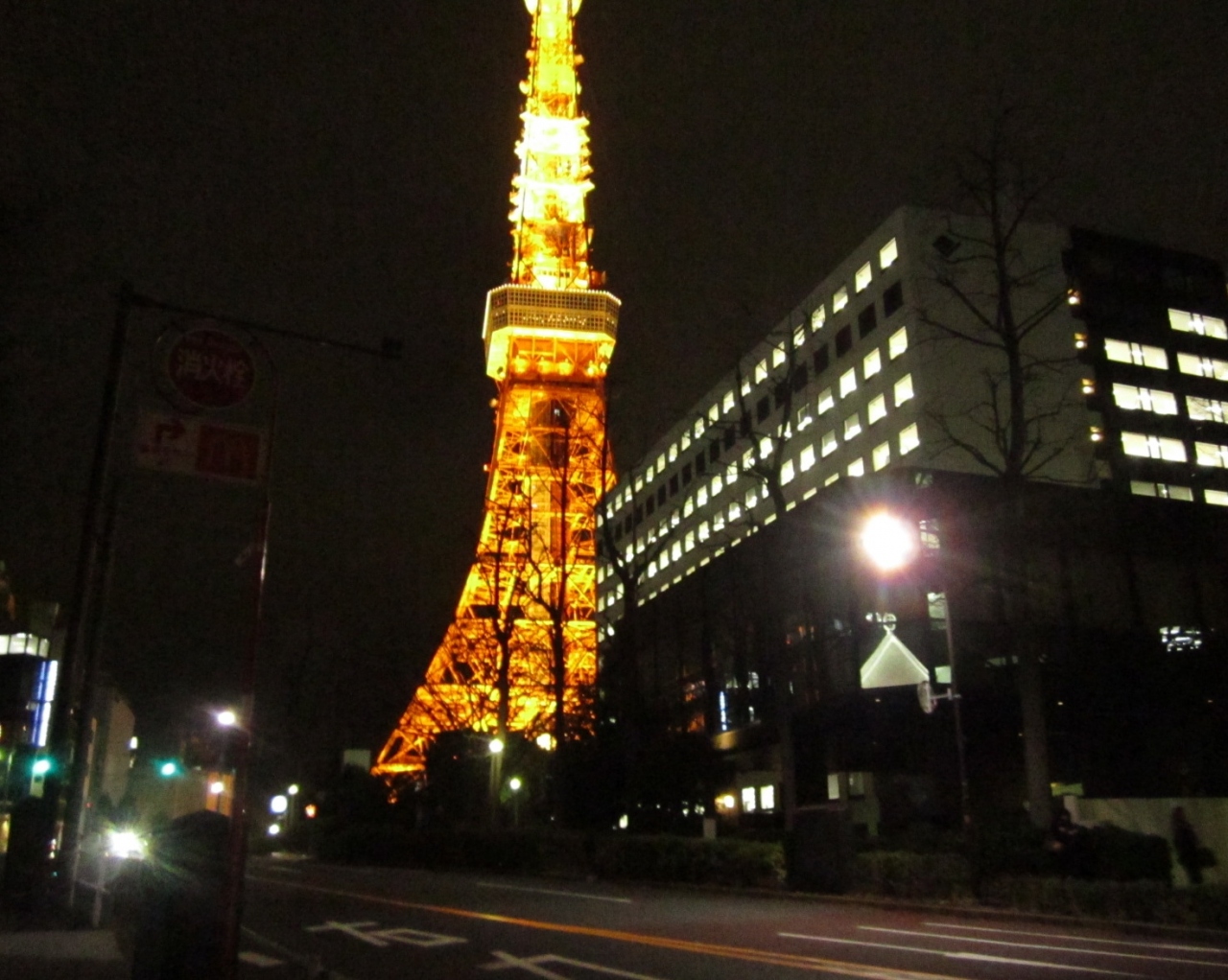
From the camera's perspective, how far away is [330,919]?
16219mm

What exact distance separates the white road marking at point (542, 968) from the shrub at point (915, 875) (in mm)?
9047

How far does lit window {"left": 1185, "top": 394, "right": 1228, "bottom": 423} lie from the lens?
67.8 meters

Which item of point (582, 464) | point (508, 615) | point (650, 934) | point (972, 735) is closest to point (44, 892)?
point (650, 934)

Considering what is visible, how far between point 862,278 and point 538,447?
22.0 m

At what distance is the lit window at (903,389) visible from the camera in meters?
58.8

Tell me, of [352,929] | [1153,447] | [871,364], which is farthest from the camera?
[1153,447]

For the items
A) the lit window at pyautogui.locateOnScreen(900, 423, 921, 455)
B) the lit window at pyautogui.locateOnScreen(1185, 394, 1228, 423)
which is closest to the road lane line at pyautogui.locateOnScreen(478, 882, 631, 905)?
the lit window at pyautogui.locateOnScreen(900, 423, 921, 455)

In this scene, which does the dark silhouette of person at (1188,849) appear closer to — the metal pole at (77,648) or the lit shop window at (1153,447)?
the metal pole at (77,648)

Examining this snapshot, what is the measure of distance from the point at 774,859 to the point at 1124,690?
68.3 feet

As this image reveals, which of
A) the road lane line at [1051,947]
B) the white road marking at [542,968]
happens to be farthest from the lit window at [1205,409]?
the white road marking at [542,968]

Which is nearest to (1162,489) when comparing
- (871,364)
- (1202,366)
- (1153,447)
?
(1153,447)

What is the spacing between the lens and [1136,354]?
6819cm

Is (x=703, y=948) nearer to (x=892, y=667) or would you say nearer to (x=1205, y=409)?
(x=892, y=667)

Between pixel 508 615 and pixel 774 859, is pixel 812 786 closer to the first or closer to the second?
pixel 508 615
